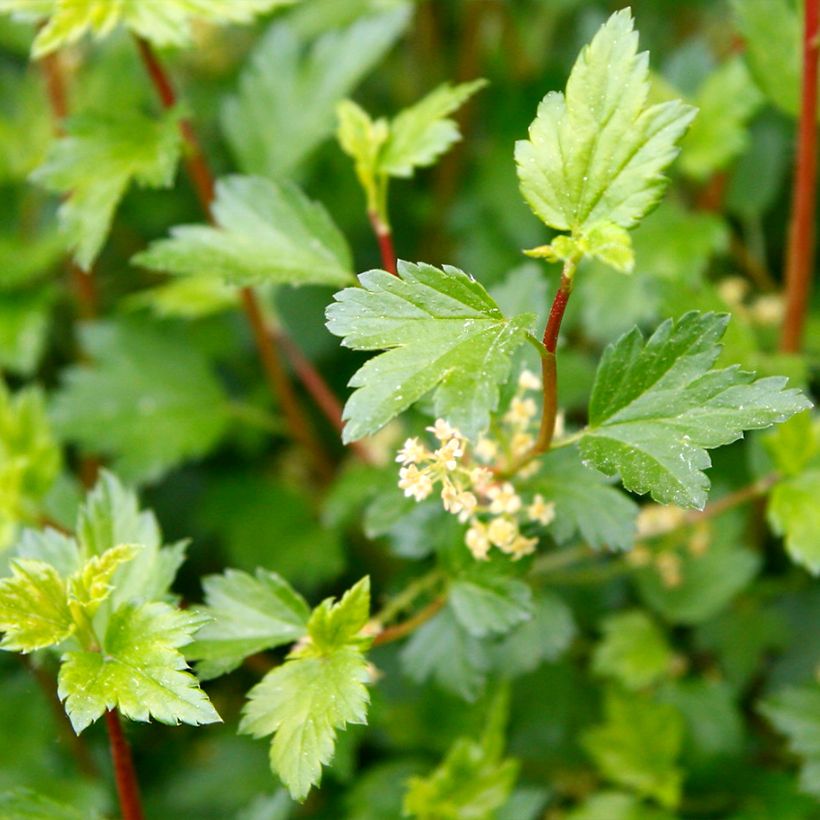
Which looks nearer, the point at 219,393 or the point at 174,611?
the point at 174,611

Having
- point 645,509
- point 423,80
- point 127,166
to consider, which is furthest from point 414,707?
point 423,80

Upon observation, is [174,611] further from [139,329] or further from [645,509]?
[139,329]

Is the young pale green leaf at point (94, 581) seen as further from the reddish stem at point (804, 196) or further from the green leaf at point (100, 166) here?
the reddish stem at point (804, 196)

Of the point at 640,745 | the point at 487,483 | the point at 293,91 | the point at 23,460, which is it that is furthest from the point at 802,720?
the point at 293,91

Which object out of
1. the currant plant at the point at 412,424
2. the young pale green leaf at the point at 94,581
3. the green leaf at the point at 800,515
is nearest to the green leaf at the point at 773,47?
the currant plant at the point at 412,424

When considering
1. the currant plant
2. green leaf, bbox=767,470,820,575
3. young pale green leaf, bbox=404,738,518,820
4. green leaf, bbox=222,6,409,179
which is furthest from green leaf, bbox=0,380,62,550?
green leaf, bbox=767,470,820,575

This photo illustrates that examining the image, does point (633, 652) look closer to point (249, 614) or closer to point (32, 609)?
point (249, 614)

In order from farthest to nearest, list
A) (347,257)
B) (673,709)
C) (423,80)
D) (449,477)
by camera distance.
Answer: (423,80), (673,709), (347,257), (449,477)
